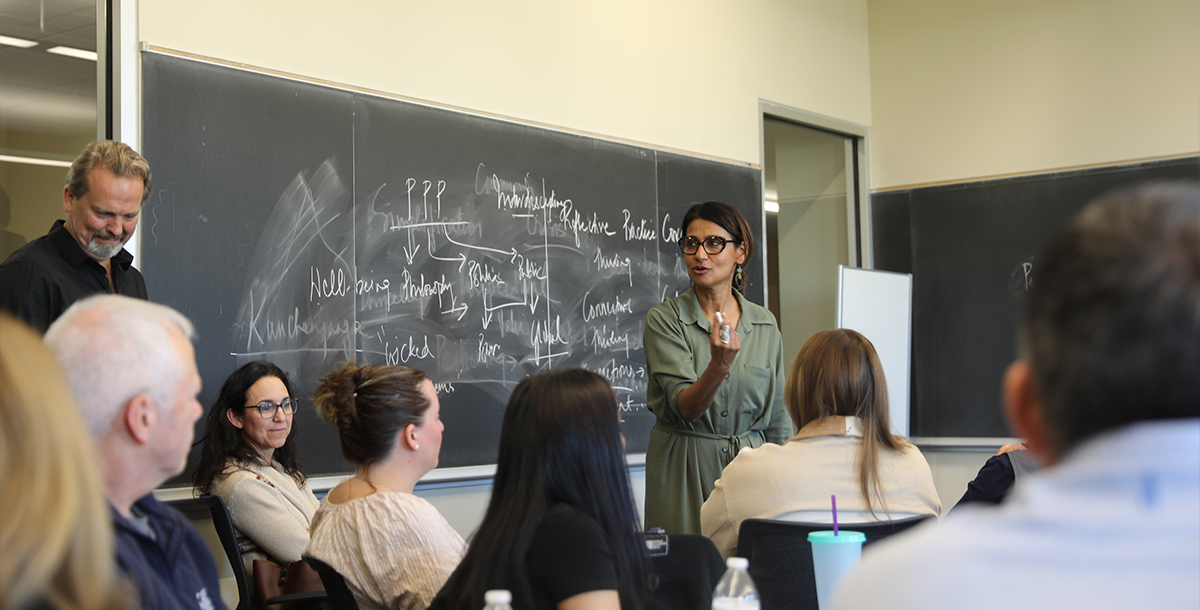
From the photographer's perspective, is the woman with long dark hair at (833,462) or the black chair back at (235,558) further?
the black chair back at (235,558)

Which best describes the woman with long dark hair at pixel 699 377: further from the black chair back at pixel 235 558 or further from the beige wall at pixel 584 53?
the beige wall at pixel 584 53

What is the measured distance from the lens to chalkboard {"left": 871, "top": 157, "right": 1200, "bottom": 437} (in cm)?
558

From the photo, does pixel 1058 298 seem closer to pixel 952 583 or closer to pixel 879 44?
pixel 952 583

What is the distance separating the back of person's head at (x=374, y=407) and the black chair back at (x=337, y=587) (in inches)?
10.8

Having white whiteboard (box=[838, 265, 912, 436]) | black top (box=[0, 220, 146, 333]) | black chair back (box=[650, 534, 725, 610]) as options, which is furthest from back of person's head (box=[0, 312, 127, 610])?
white whiteboard (box=[838, 265, 912, 436])

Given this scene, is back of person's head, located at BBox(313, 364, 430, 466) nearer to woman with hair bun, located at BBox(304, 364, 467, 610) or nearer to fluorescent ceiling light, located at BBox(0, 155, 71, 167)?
woman with hair bun, located at BBox(304, 364, 467, 610)

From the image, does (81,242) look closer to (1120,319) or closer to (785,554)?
(785,554)

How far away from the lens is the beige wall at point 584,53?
139 inches

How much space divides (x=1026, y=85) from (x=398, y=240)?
3.76m

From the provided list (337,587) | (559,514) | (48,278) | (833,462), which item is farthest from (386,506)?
(48,278)

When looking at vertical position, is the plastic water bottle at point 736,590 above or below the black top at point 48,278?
below

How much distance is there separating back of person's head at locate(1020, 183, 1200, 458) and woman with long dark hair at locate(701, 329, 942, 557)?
141 centimetres

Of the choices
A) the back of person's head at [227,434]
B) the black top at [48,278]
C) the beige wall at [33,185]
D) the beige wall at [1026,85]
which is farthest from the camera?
the beige wall at [1026,85]

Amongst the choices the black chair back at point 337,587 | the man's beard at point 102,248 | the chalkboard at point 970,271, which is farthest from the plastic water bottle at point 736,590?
the chalkboard at point 970,271
